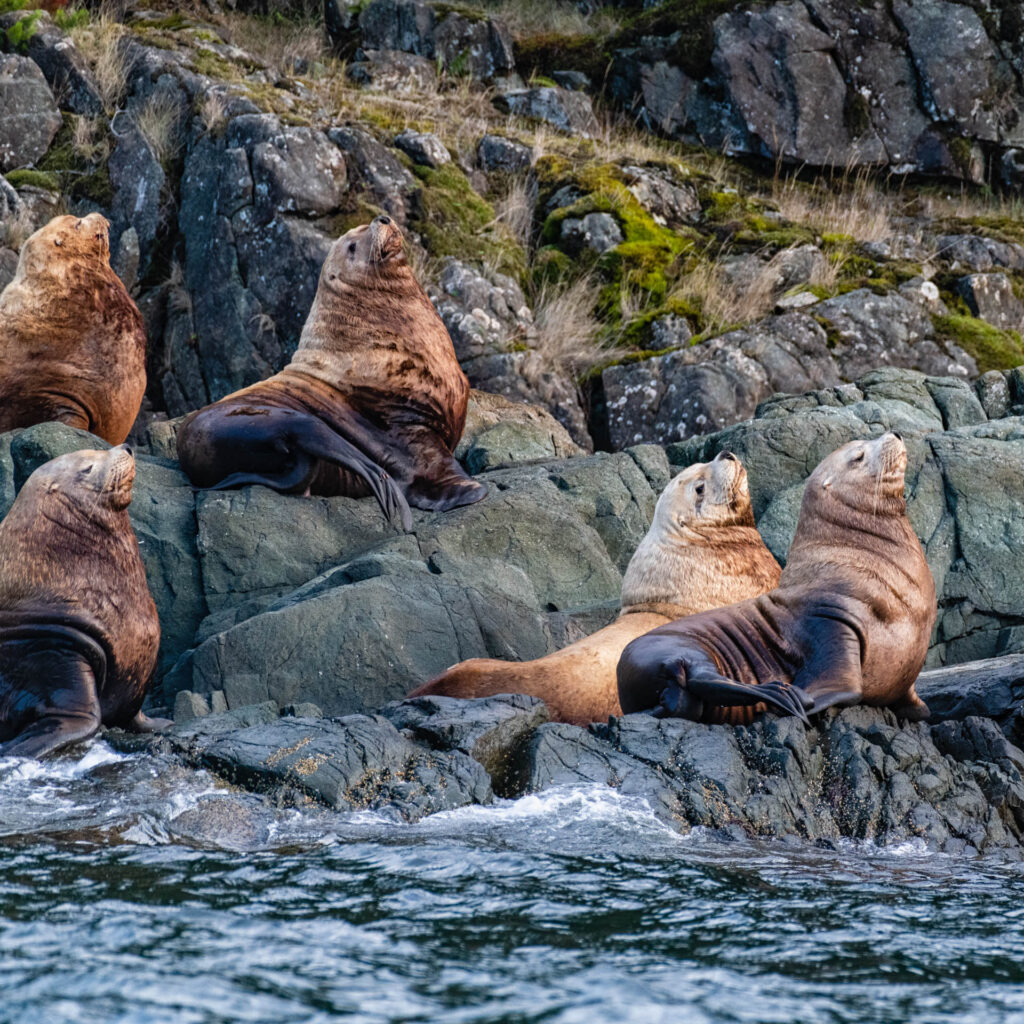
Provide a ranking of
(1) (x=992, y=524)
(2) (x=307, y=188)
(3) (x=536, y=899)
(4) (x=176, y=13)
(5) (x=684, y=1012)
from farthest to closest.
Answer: (4) (x=176, y=13) < (2) (x=307, y=188) < (1) (x=992, y=524) < (3) (x=536, y=899) < (5) (x=684, y=1012)

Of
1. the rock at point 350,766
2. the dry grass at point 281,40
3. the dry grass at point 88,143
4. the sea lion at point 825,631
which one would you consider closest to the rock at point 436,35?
the dry grass at point 281,40

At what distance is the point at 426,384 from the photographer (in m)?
10.6

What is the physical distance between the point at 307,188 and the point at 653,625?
7.86 m

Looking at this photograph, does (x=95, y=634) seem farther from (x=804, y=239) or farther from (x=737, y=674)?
(x=804, y=239)

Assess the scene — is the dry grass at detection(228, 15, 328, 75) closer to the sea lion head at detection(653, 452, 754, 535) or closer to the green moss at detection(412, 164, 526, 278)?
the green moss at detection(412, 164, 526, 278)

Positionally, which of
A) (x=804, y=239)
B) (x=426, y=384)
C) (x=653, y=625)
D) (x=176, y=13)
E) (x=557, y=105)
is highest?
(x=176, y=13)

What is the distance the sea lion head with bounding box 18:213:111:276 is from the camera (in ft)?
36.1

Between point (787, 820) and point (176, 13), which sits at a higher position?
point (176, 13)

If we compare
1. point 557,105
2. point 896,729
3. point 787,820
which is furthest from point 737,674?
point 557,105

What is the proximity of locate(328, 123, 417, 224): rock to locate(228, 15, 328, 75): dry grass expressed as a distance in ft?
14.6

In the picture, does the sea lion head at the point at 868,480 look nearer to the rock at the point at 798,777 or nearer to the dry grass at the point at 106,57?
the rock at the point at 798,777

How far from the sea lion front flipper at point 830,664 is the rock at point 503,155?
11079 millimetres

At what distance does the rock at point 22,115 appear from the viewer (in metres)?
15.8

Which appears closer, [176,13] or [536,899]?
[536,899]
